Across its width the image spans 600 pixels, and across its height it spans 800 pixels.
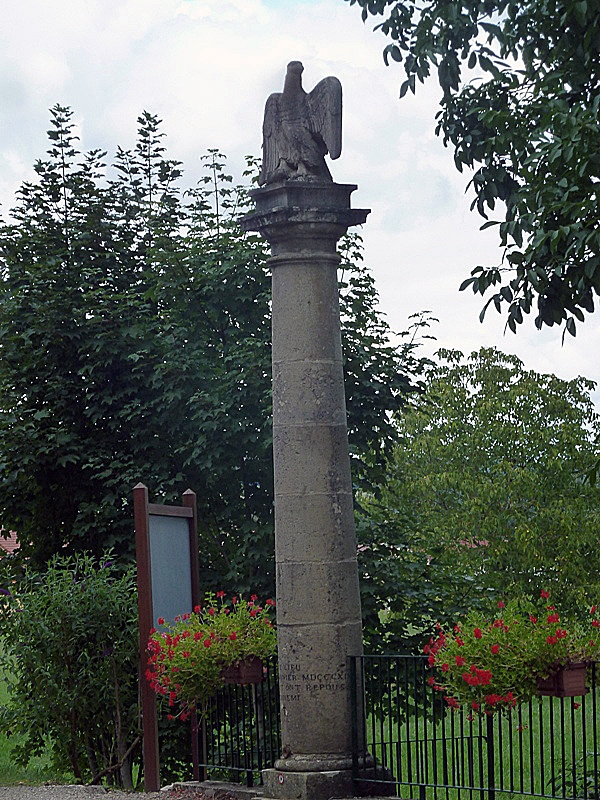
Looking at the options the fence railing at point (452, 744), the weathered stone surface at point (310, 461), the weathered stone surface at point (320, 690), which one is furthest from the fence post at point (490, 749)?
the weathered stone surface at point (310, 461)

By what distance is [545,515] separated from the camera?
2666cm

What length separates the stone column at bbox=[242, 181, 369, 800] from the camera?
888 cm

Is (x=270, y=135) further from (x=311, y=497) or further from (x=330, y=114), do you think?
(x=311, y=497)

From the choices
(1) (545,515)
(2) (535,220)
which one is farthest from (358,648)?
(1) (545,515)

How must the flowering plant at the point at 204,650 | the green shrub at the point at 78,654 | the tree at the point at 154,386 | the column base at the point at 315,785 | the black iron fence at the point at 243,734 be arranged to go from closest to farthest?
the column base at the point at 315,785
the flowering plant at the point at 204,650
the black iron fence at the point at 243,734
the green shrub at the point at 78,654
the tree at the point at 154,386

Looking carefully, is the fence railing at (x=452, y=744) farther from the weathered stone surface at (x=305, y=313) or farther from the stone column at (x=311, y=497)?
the weathered stone surface at (x=305, y=313)

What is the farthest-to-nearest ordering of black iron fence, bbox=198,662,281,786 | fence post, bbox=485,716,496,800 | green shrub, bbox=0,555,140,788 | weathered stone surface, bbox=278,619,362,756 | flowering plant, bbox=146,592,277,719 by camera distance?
green shrub, bbox=0,555,140,788, black iron fence, bbox=198,662,281,786, flowering plant, bbox=146,592,277,719, weathered stone surface, bbox=278,619,362,756, fence post, bbox=485,716,496,800

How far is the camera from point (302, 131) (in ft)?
31.1

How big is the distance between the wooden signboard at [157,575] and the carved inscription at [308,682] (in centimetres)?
167

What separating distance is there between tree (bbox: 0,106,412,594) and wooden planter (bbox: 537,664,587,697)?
6.50m

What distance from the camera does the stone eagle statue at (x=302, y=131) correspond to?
9.37 m

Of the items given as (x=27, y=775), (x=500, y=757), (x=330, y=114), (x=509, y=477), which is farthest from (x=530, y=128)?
(x=509, y=477)

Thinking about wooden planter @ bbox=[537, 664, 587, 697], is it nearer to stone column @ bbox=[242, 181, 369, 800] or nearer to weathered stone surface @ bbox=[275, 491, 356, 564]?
stone column @ bbox=[242, 181, 369, 800]

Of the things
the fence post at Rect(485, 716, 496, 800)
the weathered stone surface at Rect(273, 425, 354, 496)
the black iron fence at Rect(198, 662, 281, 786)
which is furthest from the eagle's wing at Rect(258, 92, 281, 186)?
the fence post at Rect(485, 716, 496, 800)
